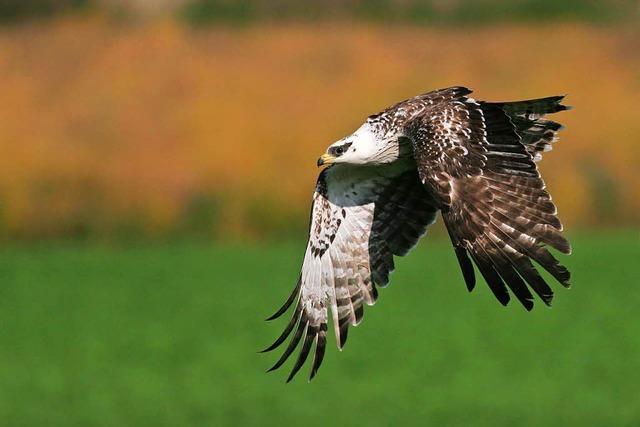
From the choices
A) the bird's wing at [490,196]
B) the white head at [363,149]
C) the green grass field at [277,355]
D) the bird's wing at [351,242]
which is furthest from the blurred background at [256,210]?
the bird's wing at [490,196]

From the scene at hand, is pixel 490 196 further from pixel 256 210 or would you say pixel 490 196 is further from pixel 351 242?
pixel 256 210

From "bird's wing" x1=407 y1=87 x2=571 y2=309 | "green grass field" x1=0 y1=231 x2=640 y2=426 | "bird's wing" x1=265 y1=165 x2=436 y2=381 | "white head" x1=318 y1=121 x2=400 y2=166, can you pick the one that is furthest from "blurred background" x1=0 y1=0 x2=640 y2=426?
"bird's wing" x1=407 y1=87 x2=571 y2=309

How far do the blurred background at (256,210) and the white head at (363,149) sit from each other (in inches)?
319

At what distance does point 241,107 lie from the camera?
28859 millimetres

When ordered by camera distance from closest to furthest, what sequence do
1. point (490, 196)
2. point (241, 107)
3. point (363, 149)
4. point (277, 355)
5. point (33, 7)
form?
point (490, 196), point (363, 149), point (277, 355), point (241, 107), point (33, 7)

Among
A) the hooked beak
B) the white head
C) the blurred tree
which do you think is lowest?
the hooked beak

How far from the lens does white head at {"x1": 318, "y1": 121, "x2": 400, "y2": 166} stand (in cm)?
939

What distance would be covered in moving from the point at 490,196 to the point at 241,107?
2062 centimetres

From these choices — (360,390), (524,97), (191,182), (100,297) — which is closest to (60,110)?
(191,182)

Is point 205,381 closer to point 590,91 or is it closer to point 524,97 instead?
point 524,97

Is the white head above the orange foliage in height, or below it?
below

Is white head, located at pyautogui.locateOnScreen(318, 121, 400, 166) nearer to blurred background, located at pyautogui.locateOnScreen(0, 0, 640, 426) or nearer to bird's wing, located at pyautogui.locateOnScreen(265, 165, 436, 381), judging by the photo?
bird's wing, located at pyautogui.locateOnScreen(265, 165, 436, 381)

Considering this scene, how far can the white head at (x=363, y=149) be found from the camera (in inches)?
370

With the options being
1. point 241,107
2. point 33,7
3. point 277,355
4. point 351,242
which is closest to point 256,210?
point 241,107
